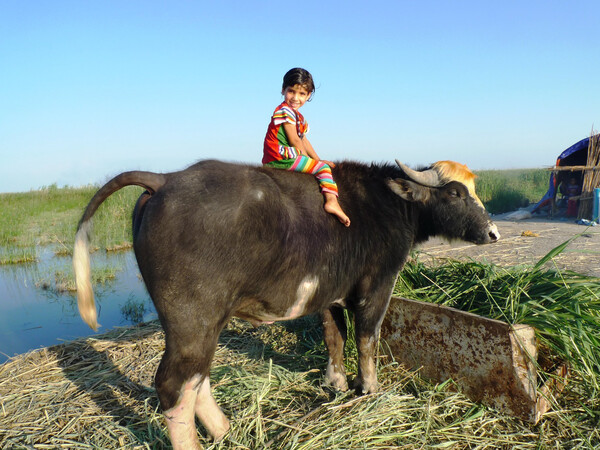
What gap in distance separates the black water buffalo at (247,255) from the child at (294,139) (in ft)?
0.35

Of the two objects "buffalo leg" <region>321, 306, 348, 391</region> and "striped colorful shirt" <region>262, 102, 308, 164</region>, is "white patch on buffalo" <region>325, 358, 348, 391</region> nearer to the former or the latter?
"buffalo leg" <region>321, 306, 348, 391</region>

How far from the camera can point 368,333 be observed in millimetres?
3051

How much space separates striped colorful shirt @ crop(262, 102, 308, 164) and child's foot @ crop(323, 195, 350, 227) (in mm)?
583

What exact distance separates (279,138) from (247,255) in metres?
1.28

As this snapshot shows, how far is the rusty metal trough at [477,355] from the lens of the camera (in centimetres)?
251

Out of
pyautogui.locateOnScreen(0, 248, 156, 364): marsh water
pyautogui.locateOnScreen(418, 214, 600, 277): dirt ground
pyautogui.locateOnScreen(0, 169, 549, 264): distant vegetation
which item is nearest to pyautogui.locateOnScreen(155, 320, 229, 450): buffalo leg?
pyautogui.locateOnScreen(418, 214, 600, 277): dirt ground

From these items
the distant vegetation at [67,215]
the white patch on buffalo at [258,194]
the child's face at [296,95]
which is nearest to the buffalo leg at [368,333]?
the white patch on buffalo at [258,194]

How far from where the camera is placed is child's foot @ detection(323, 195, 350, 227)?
→ 106 inches

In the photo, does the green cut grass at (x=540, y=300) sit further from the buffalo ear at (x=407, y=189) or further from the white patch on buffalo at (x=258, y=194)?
the white patch on buffalo at (x=258, y=194)

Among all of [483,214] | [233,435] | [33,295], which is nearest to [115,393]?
[233,435]

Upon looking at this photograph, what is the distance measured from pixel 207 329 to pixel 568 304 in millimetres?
2371

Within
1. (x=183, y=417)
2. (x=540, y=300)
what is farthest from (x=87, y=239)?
(x=540, y=300)

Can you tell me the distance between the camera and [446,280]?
3.55m

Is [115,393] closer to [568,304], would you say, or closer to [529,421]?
[529,421]
